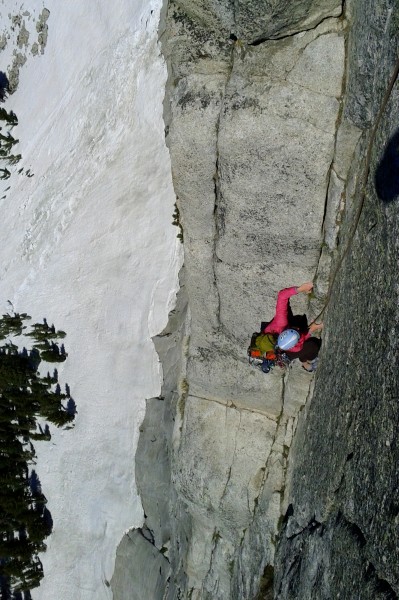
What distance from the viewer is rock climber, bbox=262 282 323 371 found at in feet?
21.9

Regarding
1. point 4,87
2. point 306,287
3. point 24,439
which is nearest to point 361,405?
point 306,287

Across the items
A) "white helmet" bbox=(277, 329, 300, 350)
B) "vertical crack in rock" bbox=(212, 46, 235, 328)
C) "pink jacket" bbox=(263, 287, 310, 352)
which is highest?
"vertical crack in rock" bbox=(212, 46, 235, 328)

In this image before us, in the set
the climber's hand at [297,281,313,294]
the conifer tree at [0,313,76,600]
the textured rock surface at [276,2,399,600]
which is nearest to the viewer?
the textured rock surface at [276,2,399,600]

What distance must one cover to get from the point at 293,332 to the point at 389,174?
237 cm

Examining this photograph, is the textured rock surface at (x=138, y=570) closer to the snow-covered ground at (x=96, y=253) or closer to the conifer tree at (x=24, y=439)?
the snow-covered ground at (x=96, y=253)

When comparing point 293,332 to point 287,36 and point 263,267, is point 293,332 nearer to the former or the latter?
point 263,267

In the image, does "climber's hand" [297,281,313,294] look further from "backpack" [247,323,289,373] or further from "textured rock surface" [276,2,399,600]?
"backpack" [247,323,289,373]

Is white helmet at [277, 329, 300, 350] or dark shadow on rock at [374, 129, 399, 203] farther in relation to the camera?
white helmet at [277, 329, 300, 350]

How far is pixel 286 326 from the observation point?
280 inches

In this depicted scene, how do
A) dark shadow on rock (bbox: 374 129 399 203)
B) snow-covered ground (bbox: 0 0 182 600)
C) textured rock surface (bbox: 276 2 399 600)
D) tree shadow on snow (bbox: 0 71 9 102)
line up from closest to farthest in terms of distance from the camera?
textured rock surface (bbox: 276 2 399 600) → dark shadow on rock (bbox: 374 129 399 203) → snow-covered ground (bbox: 0 0 182 600) → tree shadow on snow (bbox: 0 71 9 102)

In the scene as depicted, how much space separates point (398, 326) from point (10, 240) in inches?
412

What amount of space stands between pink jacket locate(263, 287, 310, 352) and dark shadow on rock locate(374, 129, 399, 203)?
2173 millimetres

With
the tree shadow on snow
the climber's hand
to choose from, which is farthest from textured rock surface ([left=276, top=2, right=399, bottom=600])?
the tree shadow on snow

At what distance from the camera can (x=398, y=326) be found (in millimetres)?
4312
